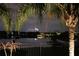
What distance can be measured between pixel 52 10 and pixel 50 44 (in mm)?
1497

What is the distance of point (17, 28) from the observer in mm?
14117

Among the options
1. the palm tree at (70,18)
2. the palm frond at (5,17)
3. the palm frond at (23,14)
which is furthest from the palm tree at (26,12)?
the palm tree at (70,18)

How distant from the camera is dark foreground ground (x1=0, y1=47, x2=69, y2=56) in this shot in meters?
14.2

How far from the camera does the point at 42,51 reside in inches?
565

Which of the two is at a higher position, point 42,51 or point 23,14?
point 23,14

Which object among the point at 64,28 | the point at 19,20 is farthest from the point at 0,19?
the point at 64,28

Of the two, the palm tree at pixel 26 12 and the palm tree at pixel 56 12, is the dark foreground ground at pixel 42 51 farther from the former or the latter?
the palm tree at pixel 26 12

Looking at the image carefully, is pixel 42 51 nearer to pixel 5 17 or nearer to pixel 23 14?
pixel 23 14

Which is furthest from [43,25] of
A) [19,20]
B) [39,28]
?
[19,20]

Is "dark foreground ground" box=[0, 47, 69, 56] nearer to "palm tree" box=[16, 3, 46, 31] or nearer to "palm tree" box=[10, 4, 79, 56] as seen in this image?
"palm tree" box=[10, 4, 79, 56]

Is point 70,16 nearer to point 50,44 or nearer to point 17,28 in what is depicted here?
point 50,44

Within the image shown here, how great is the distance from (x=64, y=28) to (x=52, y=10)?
3.16ft

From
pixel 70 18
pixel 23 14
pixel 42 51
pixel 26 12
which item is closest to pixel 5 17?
→ pixel 23 14

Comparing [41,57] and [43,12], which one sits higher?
[43,12]
